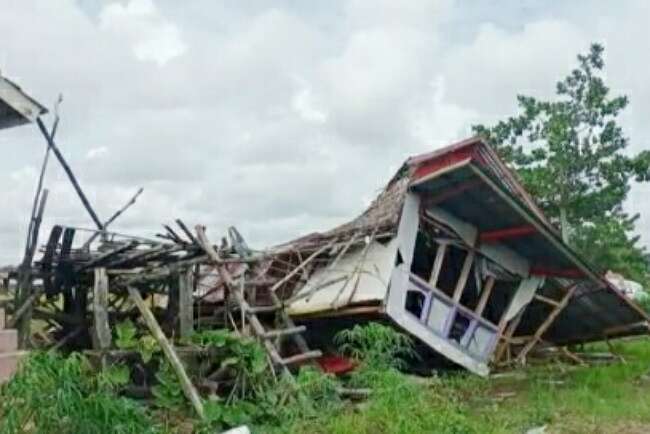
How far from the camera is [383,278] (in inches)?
417

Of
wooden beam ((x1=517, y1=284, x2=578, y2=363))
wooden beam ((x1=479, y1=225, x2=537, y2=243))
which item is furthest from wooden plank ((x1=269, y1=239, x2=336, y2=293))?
wooden beam ((x1=517, y1=284, x2=578, y2=363))

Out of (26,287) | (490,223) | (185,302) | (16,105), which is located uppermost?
(490,223)

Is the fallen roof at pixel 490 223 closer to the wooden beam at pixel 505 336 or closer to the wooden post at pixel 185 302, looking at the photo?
the wooden beam at pixel 505 336

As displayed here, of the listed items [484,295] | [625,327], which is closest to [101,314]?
[484,295]

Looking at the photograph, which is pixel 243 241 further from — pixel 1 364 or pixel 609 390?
pixel 1 364

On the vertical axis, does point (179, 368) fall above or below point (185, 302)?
below

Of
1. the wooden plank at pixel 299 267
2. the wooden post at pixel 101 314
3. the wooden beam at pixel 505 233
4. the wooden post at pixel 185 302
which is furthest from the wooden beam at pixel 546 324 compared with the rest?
the wooden post at pixel 101 314

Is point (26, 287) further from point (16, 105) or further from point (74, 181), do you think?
point (16, 105)

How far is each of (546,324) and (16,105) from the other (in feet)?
30.7

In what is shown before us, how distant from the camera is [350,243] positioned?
11273 mm

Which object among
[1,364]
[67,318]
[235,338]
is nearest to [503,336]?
[235,338]

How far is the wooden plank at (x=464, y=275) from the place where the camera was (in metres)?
11.5

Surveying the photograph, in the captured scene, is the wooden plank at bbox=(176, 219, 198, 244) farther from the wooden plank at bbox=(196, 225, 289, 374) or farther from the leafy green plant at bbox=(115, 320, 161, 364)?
the leafy green plant at bbox=(115, 320, 161, 364)

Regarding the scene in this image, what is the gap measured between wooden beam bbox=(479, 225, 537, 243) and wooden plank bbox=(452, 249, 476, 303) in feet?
0.92
